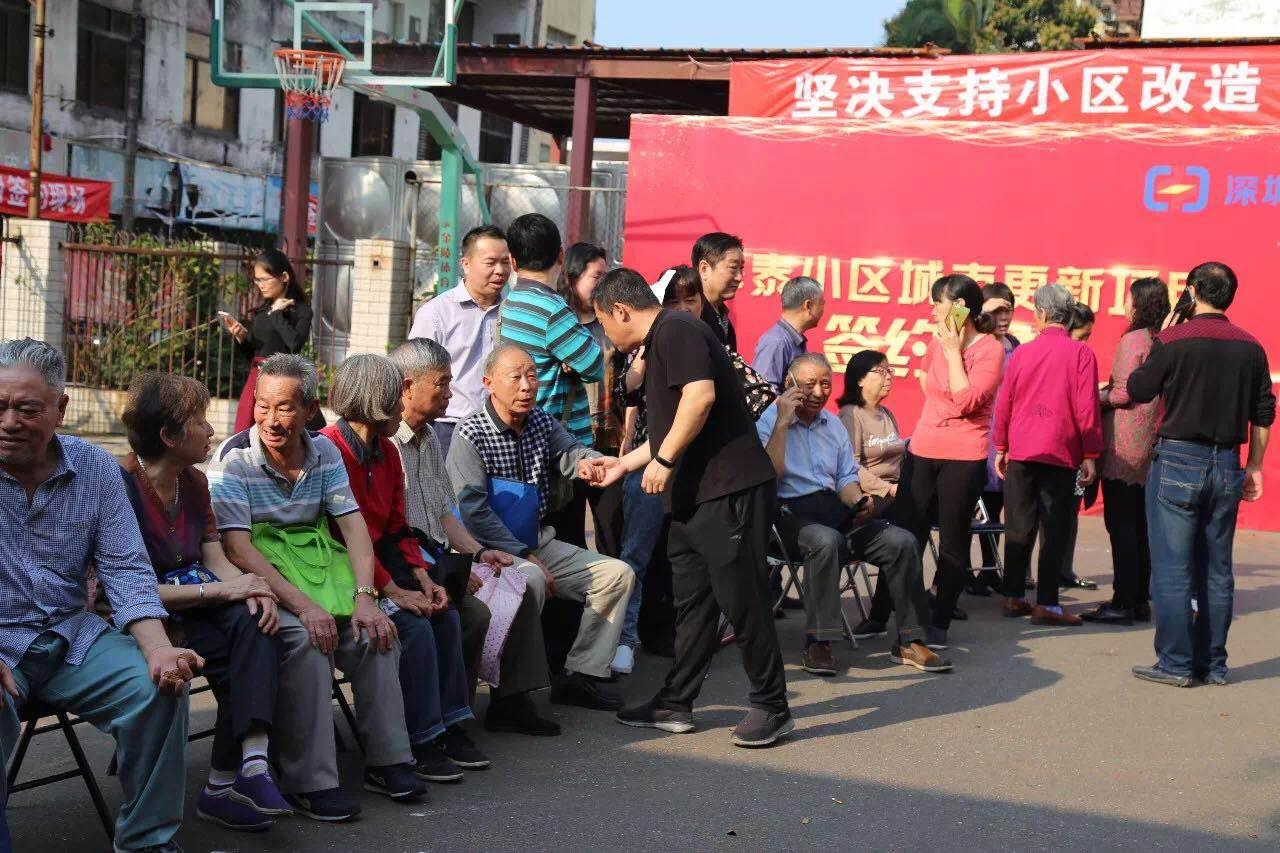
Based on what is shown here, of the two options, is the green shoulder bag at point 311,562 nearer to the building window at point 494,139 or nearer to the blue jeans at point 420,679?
the blue jeans at point 420,679

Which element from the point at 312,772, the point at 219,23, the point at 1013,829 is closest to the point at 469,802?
the point at 312,772

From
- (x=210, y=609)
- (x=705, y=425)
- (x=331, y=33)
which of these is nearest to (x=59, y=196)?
(x=331, y=33)

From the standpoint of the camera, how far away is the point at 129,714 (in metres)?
3.85

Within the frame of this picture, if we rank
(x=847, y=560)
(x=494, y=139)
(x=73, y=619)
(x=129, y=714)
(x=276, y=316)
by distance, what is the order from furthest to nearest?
(x=494, y=139), (x=276, y=316), (x=847, y=560), (x=73, y=619), (x=129, y=714)

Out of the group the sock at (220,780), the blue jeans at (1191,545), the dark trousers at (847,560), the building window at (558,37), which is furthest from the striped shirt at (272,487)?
the building window at (558,37)

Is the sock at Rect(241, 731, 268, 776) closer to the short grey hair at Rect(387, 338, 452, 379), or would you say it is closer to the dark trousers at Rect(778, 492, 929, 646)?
the short grey hair at Rect(387, 338, 452, 379)

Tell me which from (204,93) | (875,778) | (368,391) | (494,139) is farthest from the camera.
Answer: (494,139)

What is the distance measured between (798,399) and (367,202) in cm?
1048

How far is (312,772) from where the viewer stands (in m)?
4.48

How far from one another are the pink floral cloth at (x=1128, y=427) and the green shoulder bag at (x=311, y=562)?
466 centimetres

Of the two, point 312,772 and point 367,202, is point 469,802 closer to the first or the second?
point 312,772

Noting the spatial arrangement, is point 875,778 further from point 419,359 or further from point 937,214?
point 937,214

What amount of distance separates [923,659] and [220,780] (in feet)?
11.5

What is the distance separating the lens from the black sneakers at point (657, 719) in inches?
224
